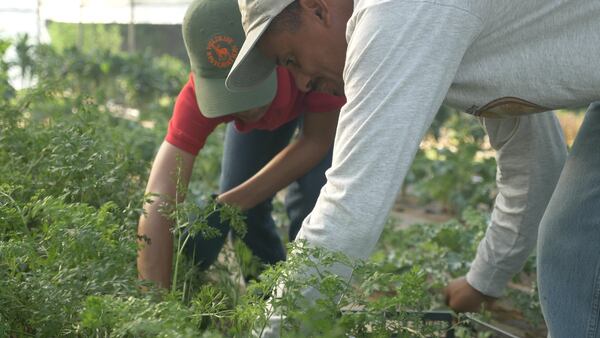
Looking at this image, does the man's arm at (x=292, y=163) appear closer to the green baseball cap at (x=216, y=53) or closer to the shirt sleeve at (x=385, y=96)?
the green baseball cap at (x=216, y=53)

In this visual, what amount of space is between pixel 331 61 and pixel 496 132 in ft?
2.73

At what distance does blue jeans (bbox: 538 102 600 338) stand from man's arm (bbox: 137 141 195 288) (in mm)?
1064

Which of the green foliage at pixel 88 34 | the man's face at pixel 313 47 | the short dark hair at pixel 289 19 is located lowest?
the green foliage at pixel 88 34

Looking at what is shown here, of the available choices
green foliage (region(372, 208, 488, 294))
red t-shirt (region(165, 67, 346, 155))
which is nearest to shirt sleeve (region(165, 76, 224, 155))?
red t-shirt (region(165, 67, 346, 155))

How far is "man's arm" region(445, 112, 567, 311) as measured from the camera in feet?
8.95

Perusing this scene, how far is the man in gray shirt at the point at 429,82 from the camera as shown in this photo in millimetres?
1784

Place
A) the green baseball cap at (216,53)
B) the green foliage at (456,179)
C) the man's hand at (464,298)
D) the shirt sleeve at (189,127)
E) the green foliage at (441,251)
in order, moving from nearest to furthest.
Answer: the green baseball cap at (216,53) → the shirt sleeve at (189,127) → the man's hand at (464,298) → the green foliage at (441,251) → the green foliage at (456,179)

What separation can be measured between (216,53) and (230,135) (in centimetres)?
84

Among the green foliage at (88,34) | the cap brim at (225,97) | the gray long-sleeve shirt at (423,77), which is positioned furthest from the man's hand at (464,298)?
the green foliage at (88,34)

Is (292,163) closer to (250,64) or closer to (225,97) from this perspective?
(225,97)

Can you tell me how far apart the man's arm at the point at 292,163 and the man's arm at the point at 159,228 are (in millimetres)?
278

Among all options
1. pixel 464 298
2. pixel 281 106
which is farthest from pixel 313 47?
pixel 464 298

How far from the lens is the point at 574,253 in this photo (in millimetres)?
2180

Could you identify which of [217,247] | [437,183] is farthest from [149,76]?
[217,247]
